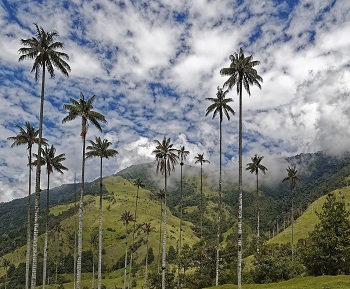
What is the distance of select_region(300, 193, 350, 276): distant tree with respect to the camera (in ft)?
214

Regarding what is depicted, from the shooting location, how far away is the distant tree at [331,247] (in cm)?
6519

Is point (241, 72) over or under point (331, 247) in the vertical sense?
over

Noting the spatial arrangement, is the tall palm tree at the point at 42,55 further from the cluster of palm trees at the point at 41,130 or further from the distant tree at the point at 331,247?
the distant tree at the point at 331,247

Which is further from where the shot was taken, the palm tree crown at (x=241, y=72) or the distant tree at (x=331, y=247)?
the distant tree at (x=331, y=247)

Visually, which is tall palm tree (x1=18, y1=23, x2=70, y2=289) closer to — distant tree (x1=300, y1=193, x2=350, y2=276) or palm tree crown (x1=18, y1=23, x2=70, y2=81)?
palm tree crown (x1=18, y1=23, x2=70, y2=81)

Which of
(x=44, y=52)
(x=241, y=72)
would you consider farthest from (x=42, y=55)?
(x=241, y=72)

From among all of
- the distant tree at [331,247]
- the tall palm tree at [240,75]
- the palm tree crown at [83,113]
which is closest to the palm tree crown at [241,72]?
the tall palm tree at [240,75]

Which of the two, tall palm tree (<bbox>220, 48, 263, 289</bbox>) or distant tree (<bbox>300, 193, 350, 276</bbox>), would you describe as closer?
tall palm tree (<bbox>220, 48, 263, 289</bbox>)

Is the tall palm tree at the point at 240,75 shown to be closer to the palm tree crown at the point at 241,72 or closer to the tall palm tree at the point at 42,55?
the palm tree crown at the point at 241,72

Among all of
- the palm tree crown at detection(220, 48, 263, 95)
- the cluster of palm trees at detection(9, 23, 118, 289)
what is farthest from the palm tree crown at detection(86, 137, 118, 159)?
the palm tree crown at detection(220, 48, 263, 95)

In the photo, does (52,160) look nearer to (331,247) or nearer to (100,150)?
(100,150)

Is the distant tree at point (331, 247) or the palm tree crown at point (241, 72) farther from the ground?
the palm tree crown at point (241, 72)

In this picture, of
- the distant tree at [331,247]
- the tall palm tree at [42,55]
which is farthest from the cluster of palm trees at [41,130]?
the distant tree at [331,247]

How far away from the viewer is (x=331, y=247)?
215ft
